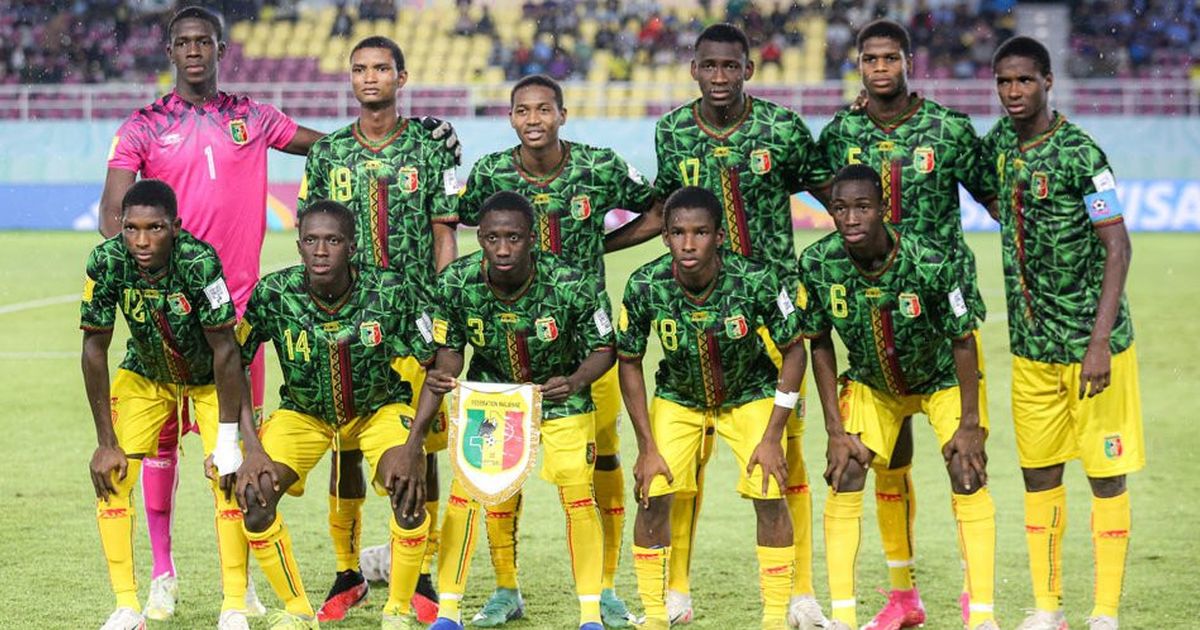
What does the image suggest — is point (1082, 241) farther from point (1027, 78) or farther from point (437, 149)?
point (437, 149)

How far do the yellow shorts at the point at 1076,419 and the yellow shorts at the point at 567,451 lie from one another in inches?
68.9

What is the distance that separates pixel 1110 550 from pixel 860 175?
1.80 meters

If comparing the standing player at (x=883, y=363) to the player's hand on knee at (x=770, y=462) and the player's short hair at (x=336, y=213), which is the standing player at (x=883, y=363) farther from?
the player's short hair at (x=336, y=213)

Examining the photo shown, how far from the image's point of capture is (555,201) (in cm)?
711

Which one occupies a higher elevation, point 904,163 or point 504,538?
point 904,163

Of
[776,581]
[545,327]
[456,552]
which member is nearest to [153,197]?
[545,327]

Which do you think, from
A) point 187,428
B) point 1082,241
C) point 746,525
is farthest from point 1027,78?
point 187,428

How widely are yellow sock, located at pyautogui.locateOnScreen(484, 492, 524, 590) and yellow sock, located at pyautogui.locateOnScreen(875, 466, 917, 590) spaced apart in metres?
1.52

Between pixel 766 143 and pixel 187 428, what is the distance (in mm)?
2729

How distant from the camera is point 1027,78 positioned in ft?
21.7

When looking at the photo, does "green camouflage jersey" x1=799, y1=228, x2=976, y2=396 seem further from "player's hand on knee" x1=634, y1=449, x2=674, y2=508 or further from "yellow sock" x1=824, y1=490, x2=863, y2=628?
"player's hand on knee" x1=634, y1=449, x2=674, y2=508

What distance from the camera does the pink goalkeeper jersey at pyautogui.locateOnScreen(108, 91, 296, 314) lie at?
741 cm

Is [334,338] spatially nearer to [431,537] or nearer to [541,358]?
[541,358]

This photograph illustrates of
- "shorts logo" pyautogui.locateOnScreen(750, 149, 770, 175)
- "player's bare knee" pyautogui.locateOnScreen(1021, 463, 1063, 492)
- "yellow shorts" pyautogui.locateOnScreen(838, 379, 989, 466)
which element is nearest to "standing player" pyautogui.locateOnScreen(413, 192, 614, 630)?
"shorts logo" pyautogui.locateOnScreen(750, 149, 770, 175)
